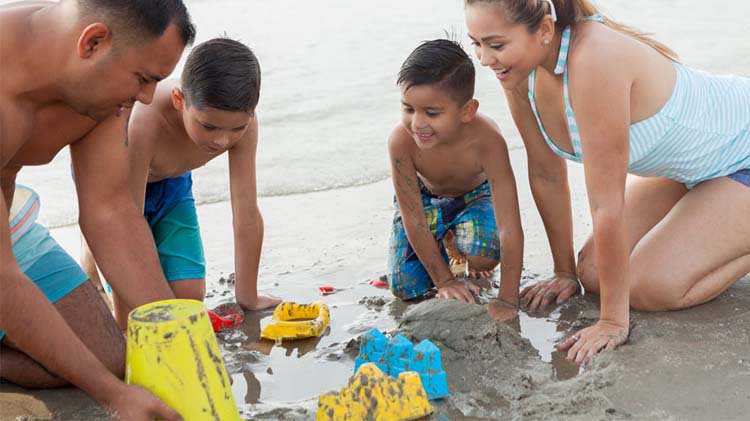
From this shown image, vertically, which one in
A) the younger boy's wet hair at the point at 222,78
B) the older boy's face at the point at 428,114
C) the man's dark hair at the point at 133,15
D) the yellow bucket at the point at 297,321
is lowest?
the yellow bucket at the point at 297,321

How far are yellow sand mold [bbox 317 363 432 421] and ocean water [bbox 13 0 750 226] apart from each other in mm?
2667

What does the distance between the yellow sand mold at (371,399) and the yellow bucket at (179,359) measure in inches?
13.0

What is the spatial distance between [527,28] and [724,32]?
688 cm

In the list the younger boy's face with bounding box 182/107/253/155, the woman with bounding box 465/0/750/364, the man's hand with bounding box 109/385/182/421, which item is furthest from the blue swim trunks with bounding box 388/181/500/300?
the man's hand with bounding box 109/385/182/421

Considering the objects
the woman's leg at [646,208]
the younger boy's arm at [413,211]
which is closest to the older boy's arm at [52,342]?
the younger boy's arm at [413,211]

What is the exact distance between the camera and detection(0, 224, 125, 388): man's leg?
318cm

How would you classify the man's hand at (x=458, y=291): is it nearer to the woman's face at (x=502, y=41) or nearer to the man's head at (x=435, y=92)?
the man's head at (x=435, y=92)

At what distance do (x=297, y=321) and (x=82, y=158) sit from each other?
1088mm

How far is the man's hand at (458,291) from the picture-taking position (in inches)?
154

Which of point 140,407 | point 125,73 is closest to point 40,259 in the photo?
point 125,73

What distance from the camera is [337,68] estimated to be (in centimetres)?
888

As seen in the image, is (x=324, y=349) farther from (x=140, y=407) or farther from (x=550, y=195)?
(x=550, y=195)

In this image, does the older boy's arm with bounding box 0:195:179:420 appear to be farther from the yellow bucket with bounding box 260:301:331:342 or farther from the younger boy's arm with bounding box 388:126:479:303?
the younger boy's arm with bounding box 388:126:479:303

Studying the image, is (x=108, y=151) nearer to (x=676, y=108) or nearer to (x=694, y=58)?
(x=676, y=108)
